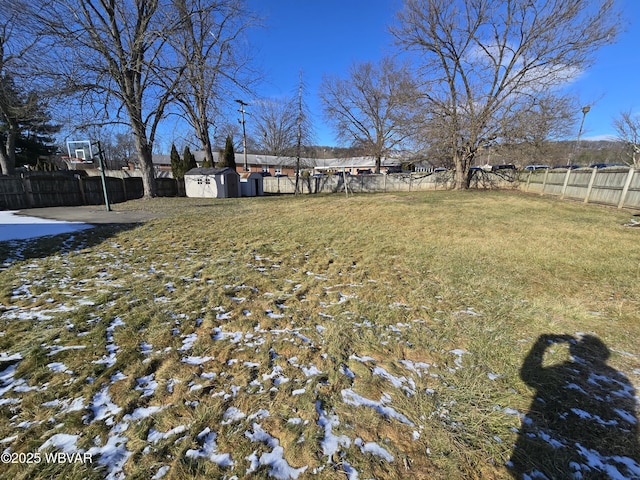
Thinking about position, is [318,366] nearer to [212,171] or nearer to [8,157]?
[212,171]

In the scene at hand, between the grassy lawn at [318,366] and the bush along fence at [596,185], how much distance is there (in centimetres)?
902

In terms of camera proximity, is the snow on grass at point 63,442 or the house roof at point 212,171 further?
the house roof at point 212,171

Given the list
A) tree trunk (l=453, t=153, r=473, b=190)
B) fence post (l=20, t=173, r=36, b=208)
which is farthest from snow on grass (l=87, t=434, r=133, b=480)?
tree trunk (l=453, t=153, r=473, b=190)

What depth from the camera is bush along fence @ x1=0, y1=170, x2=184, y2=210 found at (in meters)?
12.3

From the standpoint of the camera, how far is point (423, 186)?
2395 cm

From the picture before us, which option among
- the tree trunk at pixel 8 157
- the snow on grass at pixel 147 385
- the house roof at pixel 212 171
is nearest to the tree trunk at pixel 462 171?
the house roof at pixel 212 171

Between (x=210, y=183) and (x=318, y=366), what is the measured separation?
743 inches

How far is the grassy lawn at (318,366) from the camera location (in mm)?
1589

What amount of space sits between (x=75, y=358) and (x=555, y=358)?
436cm

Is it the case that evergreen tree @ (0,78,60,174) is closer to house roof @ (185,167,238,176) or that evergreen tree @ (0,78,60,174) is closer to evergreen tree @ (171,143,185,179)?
house roof @ (185,167,238,176)

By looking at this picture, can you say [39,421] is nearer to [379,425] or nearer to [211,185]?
[379,425]

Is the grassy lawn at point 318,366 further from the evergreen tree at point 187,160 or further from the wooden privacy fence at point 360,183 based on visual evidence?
the wooden privacy fence at point 360,183

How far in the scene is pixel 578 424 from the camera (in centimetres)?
179

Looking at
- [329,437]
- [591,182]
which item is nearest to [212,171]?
[329,437]
